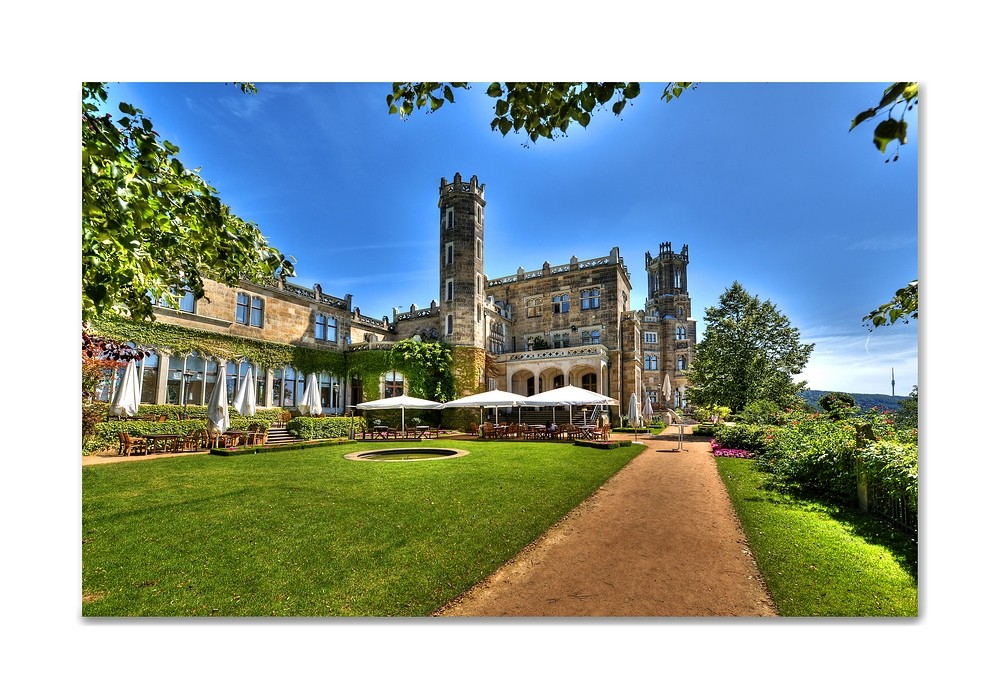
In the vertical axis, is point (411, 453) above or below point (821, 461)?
below

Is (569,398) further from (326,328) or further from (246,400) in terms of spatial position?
(326,328)

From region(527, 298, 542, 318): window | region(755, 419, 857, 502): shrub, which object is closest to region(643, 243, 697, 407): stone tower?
region(527, 298, 542, 318): window

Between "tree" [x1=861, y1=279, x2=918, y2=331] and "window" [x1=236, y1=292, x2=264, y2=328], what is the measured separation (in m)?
17.7

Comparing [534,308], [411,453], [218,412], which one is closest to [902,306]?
[411,453]

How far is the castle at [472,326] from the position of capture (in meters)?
14.4

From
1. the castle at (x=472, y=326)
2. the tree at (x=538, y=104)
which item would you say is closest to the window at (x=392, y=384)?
the castle at (x=472, y=326)

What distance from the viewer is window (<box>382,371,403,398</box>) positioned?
20.1 metres

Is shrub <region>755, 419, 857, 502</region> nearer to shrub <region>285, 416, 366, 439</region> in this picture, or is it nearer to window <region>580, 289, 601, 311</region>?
shrub <region>285, 416, 366, 439</region>

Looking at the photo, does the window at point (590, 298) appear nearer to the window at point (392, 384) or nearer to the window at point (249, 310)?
the window at point (392, 384)

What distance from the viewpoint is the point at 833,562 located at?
3568 millimetres

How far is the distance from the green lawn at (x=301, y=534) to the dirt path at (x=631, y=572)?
26cm

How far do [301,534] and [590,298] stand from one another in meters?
23.3
